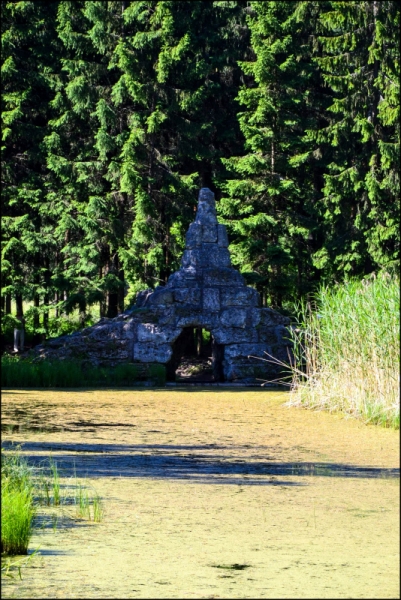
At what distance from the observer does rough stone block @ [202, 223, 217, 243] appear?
19109 mm

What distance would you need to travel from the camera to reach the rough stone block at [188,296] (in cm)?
1883

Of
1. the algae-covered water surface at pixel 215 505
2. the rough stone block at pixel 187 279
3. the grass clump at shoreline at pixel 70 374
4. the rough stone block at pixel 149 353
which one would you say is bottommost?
the algae-covered water surface at pixel 215 505

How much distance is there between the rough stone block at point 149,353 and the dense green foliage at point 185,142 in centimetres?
416

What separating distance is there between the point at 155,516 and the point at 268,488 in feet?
4.24

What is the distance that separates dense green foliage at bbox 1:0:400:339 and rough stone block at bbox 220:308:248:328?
10.8ft

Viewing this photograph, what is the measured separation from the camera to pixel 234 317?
18.8 meters

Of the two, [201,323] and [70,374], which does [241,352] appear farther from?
[70,374]

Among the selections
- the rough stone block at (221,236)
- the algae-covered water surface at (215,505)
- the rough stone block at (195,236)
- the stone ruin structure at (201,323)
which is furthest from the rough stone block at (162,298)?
the algae-covered water surface at (215,505)

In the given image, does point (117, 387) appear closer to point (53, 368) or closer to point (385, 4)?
point (53, 368)

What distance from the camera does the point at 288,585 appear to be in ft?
16.1

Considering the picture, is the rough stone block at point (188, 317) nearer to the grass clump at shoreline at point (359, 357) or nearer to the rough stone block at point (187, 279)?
the rough stone block at point (187, 279)

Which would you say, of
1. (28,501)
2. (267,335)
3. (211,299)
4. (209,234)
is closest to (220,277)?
(211,299)

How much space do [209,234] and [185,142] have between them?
5825mm

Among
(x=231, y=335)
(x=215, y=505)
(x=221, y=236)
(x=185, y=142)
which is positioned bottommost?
(x=215, y=505)
